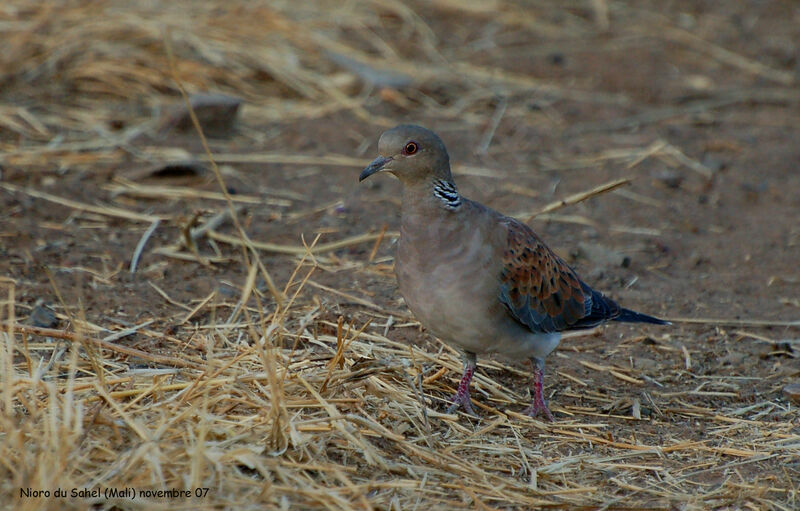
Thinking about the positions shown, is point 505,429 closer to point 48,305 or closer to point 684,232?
point 48,305

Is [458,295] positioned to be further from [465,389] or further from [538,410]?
[538,410]

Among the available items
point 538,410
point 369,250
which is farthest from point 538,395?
point 369,250

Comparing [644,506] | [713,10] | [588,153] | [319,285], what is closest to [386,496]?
[644,506]

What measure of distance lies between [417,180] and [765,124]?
481 cm

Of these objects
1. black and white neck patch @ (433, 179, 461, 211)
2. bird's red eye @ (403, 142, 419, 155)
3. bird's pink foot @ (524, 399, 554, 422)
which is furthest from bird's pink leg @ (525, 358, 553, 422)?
bird's red eye @ (403, 142, 419, 155)

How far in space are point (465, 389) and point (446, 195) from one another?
0.78 meters

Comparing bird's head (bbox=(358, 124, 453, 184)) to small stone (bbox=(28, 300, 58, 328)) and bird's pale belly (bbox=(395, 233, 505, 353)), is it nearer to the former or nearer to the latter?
bird's pale belly (bbox=(395, 233, 505, 353))

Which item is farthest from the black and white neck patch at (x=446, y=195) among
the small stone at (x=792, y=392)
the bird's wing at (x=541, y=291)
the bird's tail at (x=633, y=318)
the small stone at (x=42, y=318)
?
the small stone at (x=42, y=318)

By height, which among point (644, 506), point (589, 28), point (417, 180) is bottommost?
point (589, 28)

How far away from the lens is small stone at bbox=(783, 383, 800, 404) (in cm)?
414

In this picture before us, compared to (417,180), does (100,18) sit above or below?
below

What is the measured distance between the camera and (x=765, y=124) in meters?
7.73

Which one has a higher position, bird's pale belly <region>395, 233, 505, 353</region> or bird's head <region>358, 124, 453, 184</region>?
bird's head <region>358, 124, 453, 184</region>

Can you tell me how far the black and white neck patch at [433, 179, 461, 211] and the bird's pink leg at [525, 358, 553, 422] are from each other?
0.76m
